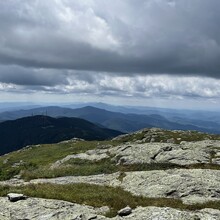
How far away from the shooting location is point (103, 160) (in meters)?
65.8

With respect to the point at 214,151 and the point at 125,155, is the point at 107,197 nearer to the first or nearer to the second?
the point at 125,155

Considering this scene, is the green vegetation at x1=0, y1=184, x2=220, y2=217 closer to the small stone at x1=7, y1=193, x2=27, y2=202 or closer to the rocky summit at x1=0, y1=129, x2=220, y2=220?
the rocky summit at x1=0, y1=129, x2=220, y2=220

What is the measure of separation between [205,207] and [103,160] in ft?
132

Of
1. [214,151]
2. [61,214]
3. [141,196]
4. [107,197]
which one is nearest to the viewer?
[61,214]

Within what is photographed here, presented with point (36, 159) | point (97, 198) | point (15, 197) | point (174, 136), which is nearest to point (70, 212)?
point (97, 198)

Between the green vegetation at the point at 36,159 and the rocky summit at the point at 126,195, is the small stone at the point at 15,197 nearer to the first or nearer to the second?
the rocky summit at the point at 126,195

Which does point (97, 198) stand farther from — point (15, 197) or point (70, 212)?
point (15, 197)

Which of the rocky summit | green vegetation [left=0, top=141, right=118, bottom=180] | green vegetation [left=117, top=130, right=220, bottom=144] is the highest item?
the rocky summit

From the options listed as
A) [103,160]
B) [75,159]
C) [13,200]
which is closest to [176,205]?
[13,200]

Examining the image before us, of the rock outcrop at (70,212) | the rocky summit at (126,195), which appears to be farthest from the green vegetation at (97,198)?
the rock outcrop at (70,212)

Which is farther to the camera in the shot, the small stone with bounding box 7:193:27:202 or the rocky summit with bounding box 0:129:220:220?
the small stone with bounding box 7:193:27:202

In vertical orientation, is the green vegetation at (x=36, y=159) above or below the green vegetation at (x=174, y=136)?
below

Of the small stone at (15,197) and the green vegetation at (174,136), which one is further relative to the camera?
the green vegetation at (174,136)

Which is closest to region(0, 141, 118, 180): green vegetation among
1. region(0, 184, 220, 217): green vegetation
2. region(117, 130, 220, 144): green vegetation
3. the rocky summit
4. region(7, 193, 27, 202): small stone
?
region(117, 130, 220, 144): green vegetation
